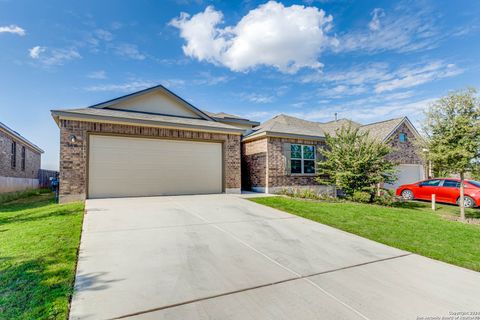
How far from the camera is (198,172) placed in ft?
37.0

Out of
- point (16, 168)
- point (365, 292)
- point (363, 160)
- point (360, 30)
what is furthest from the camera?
point (16, 168)

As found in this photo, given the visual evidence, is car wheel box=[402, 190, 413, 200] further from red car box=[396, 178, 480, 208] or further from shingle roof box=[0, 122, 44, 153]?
shingle roof box=[0, 122, 44, 153]

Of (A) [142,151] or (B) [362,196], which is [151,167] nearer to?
(A) [142,151]

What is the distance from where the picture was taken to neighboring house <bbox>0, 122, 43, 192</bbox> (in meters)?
12.5

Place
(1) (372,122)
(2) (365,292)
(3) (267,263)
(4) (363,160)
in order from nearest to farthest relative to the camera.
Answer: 1. (2) (365,292)
2. (3) (267,263)
3. (4) (363,160)
4. (1) (372,122)

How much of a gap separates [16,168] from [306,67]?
775 inches

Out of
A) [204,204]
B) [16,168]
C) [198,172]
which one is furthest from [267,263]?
[16,168]

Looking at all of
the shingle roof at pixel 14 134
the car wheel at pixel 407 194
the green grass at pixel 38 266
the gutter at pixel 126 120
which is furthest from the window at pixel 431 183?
the shingle roof at pixel 14 134

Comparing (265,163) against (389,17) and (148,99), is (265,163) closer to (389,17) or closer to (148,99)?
(148,99)

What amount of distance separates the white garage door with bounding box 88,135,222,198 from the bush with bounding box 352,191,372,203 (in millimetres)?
6532

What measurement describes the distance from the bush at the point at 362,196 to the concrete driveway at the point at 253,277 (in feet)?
20.7

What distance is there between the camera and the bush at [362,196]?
10969 millimetres

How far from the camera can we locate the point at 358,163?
1100cm

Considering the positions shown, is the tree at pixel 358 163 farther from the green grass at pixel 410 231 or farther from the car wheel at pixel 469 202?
the car wheel at pixel 469 202
